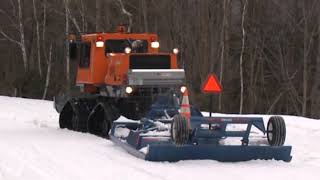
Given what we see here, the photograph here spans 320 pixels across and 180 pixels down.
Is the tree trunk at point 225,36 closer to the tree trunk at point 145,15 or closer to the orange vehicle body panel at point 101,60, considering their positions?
the tree trunk at point 145,15

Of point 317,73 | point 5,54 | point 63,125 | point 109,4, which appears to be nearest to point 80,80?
point 63,125

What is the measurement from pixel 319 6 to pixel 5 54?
25073 millimetres

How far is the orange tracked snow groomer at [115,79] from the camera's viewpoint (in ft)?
47.0

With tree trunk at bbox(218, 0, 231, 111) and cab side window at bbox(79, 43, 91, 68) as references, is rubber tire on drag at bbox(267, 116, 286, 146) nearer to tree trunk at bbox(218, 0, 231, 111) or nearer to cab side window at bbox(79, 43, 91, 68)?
cab side window at bbox(79, 43, 91, 68)

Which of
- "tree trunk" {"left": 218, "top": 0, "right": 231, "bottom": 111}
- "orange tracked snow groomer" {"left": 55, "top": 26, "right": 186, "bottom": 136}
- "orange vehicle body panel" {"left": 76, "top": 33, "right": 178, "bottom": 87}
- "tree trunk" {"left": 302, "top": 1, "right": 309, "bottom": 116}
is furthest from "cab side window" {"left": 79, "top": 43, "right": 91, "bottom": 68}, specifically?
"tree trunk" {"left": 218, "top": 0, "right": 231, "bottom": 111}

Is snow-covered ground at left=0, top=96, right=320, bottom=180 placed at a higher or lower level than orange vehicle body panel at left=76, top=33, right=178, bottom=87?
lower

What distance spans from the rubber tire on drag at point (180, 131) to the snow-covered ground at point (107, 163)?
0.37 meters

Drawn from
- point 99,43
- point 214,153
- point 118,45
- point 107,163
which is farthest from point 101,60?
point 214,153

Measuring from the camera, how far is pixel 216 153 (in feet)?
36.1

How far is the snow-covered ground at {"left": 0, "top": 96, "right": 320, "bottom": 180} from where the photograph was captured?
9.54 meters

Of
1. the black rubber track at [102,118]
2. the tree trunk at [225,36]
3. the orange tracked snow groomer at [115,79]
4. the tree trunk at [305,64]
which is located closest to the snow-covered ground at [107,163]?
the black rubber track at [102,118]

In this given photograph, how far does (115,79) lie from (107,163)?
4.31m

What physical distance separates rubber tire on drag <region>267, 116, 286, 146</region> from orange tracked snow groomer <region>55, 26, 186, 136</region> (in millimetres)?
3129

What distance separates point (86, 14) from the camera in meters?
39.4
